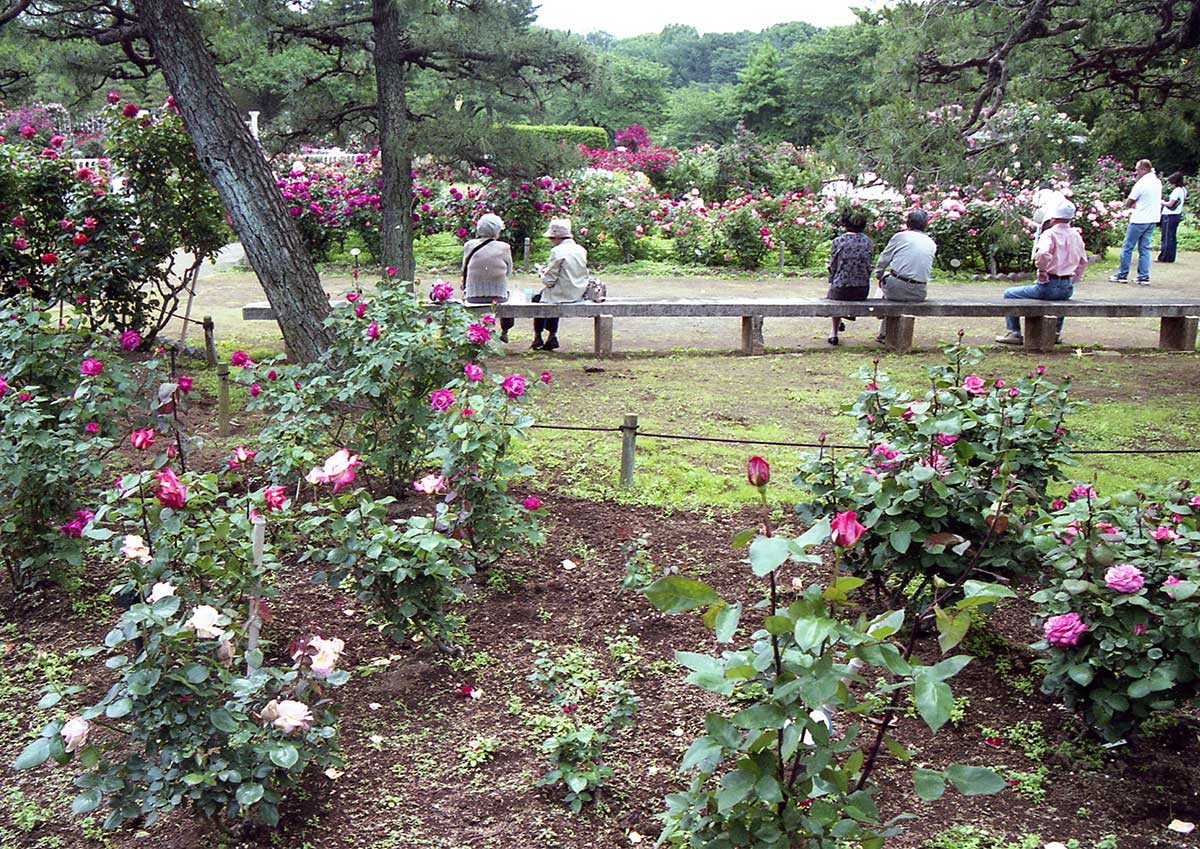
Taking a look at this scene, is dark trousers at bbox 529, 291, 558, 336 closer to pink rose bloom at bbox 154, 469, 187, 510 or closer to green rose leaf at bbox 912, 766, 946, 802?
pink rose bloom at bbox 154, 469, 187, 510

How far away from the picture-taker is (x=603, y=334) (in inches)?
343

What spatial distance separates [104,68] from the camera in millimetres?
8062

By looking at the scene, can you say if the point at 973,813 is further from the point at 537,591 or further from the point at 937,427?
the point at 537,591

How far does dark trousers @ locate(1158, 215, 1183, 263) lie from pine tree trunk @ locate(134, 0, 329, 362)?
12.8m

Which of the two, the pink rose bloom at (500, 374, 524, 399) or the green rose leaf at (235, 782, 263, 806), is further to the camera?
the pink rose bloom at (500, 374, 524, 399)

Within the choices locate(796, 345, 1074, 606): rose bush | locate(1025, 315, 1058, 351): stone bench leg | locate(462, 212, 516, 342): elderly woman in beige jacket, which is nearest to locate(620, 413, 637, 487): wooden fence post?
locate(796, 345, 1074, 606): rose bush

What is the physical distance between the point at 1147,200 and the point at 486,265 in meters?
8.05

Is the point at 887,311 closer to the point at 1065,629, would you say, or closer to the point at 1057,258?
the point at 1057,258

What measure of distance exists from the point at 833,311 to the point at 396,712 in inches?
257

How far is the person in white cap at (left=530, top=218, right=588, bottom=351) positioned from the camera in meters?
8.70

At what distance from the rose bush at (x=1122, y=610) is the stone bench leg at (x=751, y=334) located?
5830 millimetres

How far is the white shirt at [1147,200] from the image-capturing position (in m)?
12.0

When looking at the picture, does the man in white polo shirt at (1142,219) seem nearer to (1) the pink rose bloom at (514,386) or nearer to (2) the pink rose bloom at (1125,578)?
(1) the pink rose bloom at (514,386)

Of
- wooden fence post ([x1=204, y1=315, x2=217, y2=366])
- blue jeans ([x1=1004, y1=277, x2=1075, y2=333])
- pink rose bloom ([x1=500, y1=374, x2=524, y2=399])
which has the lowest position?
wooden fence post ([x1=204, y1=315, x2=217, y2=366])
